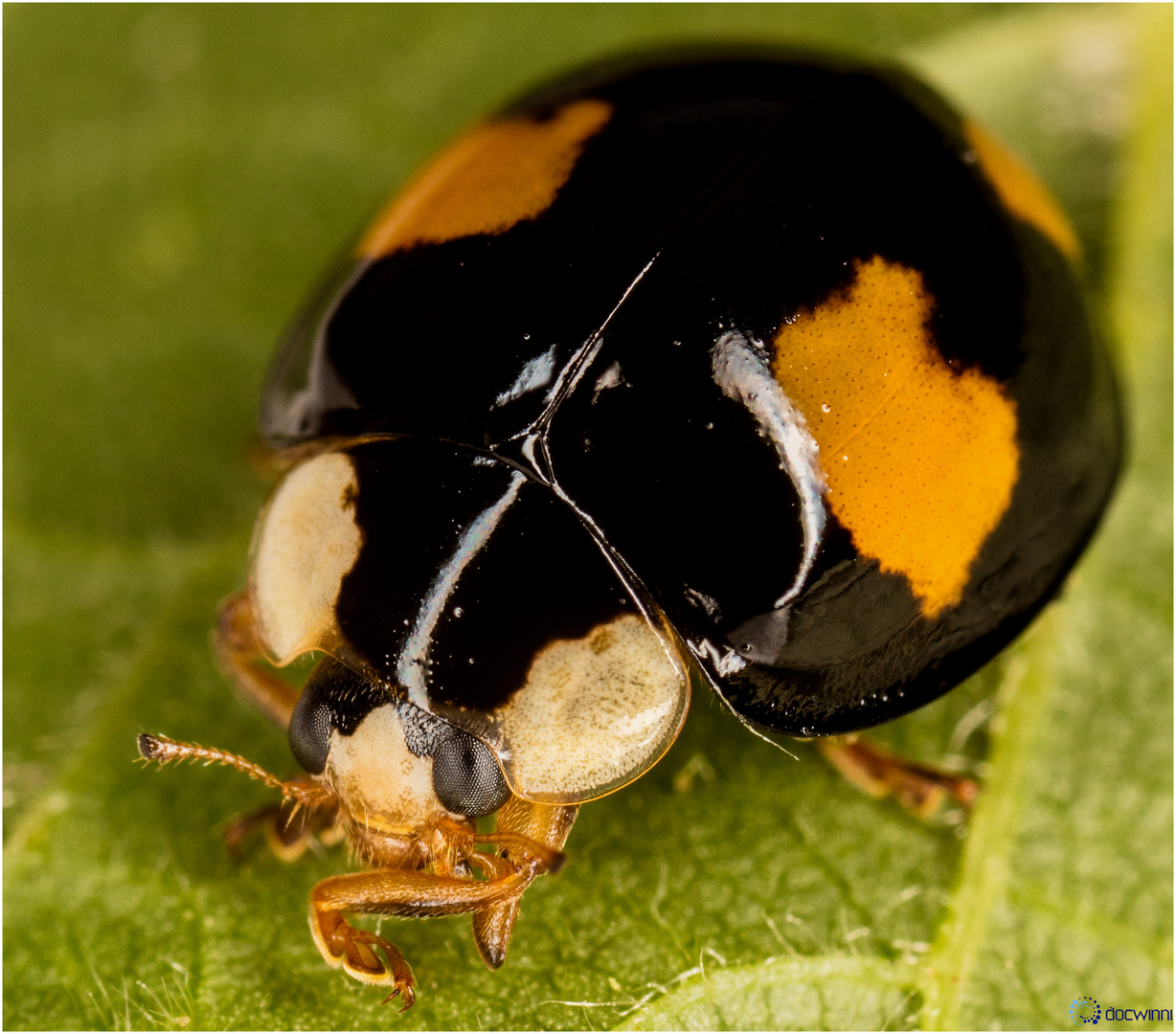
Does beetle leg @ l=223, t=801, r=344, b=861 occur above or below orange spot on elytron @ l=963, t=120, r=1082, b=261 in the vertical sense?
below

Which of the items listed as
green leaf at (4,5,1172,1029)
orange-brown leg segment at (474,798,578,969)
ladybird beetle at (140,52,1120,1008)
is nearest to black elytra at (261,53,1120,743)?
ladybird beetle at (140,52,1120,1008)

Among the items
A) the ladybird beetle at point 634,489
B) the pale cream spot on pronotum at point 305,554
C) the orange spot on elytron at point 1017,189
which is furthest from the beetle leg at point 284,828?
the orange spot on elytron at point 1017,189

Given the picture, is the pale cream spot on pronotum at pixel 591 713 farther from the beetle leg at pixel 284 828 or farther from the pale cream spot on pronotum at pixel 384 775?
the beetle leg at pixel 284 828

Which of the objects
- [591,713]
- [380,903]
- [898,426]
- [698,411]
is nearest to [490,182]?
[698,411]

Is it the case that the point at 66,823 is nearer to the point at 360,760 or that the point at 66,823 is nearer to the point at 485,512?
the point at 360,760

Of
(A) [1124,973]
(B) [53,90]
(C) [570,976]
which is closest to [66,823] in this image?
(C) [570,976]

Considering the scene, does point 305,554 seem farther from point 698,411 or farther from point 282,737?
point 698,411

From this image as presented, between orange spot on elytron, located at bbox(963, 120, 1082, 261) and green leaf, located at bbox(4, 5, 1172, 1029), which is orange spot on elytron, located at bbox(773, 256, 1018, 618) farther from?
green leaf, located at bbox(4, 5, 1172, 1029)
